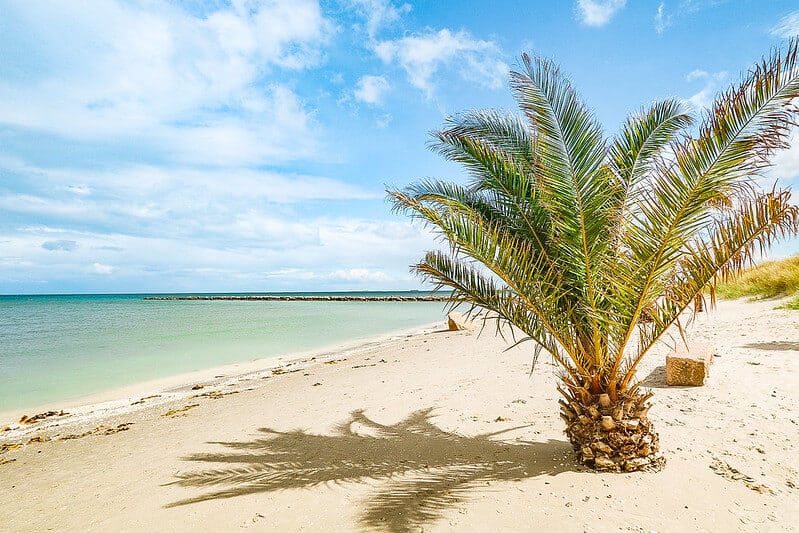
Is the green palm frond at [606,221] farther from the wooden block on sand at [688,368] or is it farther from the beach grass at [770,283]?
the beach grass at [770,283]

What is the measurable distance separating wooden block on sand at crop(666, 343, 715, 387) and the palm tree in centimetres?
308

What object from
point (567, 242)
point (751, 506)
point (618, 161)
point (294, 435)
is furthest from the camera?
point (294, 435)

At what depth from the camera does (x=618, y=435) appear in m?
4.02

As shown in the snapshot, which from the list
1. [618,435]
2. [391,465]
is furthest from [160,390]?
[618,435]

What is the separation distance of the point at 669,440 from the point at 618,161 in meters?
3.11

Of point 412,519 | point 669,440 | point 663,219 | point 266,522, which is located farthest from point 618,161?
point 266,522

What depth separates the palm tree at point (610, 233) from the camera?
3609 mm

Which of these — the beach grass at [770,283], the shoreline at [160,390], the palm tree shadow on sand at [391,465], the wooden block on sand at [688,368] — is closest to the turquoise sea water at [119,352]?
the shoreline at [160,390]

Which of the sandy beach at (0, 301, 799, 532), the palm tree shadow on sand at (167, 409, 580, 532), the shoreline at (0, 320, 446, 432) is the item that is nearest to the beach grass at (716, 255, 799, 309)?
the sandy beach at (0, 301, 799, 532)

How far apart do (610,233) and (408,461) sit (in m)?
3.19

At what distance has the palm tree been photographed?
3609 millimetres

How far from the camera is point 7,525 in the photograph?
3881 mm

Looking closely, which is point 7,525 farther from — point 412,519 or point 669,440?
point 669,440

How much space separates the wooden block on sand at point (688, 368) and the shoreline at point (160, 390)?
27.4 feet
